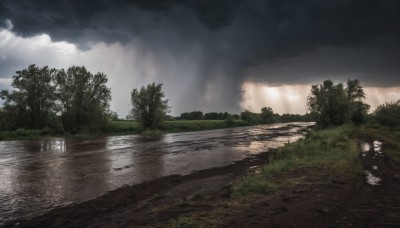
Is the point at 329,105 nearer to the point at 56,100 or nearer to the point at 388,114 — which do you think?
the point at 388,114

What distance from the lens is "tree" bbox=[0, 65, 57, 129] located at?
2329 inches

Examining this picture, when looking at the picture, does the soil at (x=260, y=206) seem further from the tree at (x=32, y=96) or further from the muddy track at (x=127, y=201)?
the tree at (x=32, y=96)

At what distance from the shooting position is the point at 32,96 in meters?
59.8

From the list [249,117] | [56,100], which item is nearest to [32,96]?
[56,100]

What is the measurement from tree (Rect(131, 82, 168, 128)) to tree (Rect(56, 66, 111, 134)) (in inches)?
496

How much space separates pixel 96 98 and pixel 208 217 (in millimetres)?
57761

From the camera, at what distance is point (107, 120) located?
204 feet

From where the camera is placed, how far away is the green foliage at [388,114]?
57.9 m

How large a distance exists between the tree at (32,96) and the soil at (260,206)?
55137 millimetres

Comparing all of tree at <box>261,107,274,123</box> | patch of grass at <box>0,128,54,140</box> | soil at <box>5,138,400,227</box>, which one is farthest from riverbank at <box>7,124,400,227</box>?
tree at <box>261,107,274,123</box>

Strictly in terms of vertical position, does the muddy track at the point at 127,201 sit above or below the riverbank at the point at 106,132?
below

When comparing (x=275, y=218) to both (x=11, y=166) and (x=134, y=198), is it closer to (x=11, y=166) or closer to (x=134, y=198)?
(x=134, y=198)

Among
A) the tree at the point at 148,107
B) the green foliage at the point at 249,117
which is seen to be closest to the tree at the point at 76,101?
the tree at the point at 148,107

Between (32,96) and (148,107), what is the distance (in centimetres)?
2526
